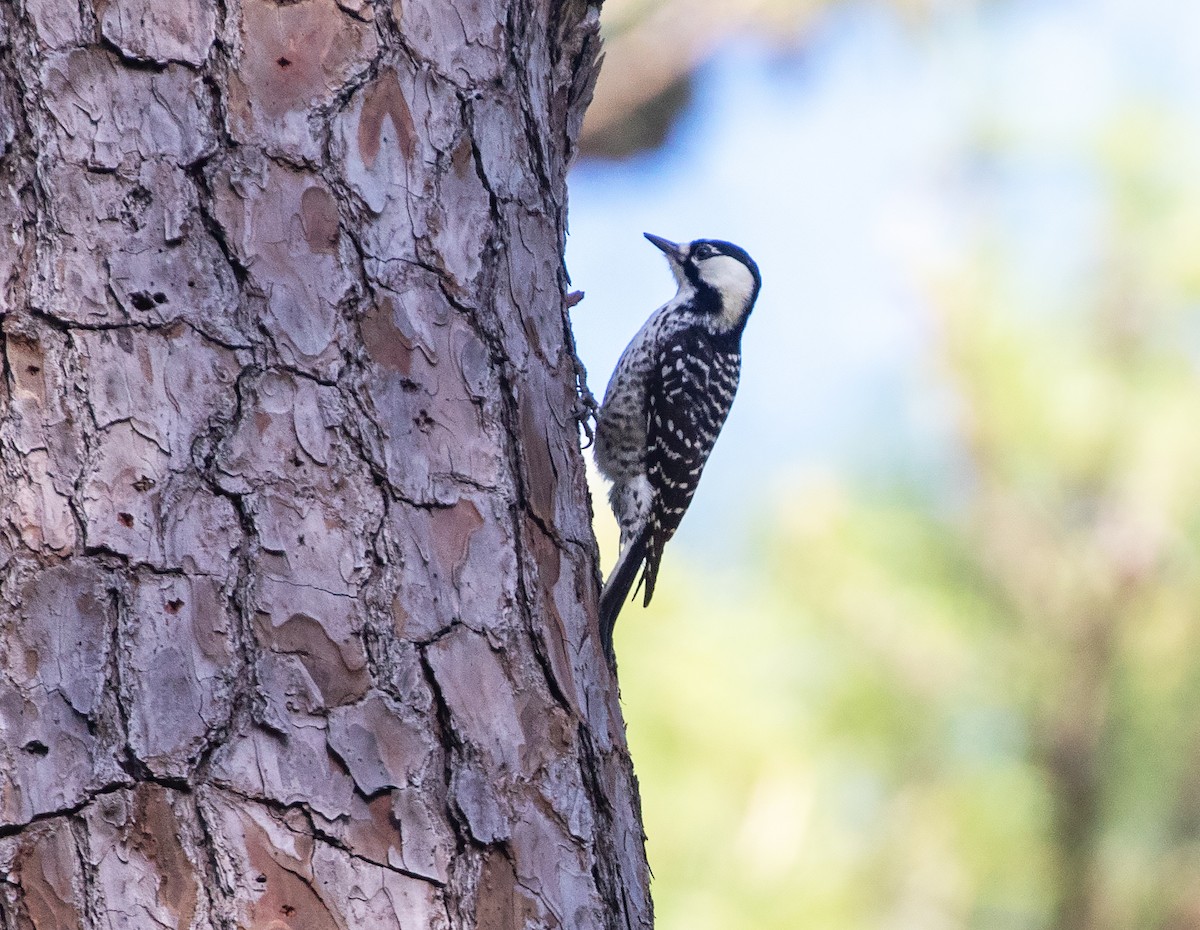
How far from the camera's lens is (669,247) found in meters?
5.20

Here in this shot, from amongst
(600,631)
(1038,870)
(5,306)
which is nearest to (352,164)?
(5,306)

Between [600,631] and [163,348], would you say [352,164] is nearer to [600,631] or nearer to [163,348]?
[163,348]

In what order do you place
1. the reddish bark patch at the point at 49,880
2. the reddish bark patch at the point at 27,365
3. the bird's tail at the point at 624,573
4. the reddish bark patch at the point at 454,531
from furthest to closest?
the bird's tail at the point at 624,573 < the reddish bark patch at the point at 454,531 < the reddish bark patch at the point at 27,365 < the reddish bark patch at the point at 49,880

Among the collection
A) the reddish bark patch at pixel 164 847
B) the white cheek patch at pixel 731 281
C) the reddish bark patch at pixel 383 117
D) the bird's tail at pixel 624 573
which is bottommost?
the reddish bark patch at pixel 164 847

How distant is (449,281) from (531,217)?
0.26m

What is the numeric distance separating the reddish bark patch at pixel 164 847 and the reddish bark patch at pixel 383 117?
959 millimetres

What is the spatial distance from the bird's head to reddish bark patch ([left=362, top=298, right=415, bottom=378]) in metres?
3.06

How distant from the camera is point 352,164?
1981 millimetres

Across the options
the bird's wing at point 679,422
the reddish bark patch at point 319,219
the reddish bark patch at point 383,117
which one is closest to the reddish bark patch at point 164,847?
the reddish bark patch at point 319,219

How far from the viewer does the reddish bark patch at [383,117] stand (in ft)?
6.59

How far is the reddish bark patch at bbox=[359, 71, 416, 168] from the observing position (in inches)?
79.0

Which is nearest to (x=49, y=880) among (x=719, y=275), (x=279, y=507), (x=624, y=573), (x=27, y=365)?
(x=279, y=507)

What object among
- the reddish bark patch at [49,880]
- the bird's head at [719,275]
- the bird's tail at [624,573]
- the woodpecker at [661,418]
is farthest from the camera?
the bird's head at [719,275]

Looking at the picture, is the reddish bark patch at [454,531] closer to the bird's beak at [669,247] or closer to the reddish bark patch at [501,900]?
the reddish bark patch at [501,900]
